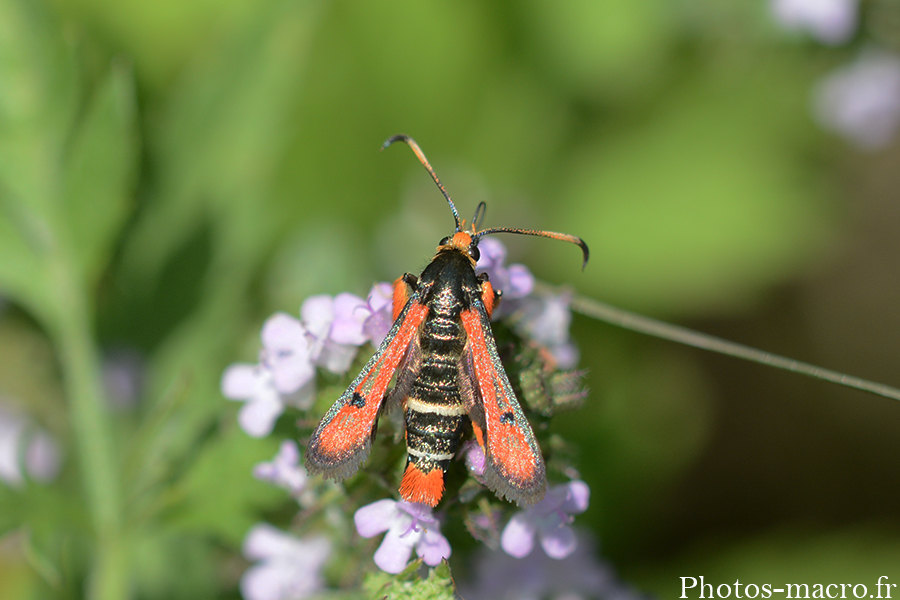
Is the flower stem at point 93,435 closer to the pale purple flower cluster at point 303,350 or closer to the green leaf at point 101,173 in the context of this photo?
the green leaf at point 101,173

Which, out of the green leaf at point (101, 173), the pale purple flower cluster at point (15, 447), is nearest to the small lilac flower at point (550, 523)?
the green leaf at point (101, 173)

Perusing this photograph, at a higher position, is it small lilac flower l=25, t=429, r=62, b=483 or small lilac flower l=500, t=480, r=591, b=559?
small lilac flower l=25, t=429, r=62, b=483

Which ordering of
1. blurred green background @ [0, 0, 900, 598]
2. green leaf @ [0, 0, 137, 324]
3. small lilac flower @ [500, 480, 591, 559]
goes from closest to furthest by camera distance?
small lilac flower @ [500, 480, 591, 559] → green leaf @ [0, 0, 137, 324] → blurred green background @ [0, 0, 900, 598]

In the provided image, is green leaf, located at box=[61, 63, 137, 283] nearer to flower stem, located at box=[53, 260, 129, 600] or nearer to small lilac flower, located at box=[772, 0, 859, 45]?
flower stem, located at box=[53, 260, 129, 600]

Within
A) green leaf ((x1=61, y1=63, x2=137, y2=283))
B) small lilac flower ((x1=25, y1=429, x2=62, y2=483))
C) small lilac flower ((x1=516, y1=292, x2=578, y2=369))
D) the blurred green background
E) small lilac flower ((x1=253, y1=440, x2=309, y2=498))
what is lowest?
small lilac flower ((x1=253, y1=440, x2=309, y2=498))

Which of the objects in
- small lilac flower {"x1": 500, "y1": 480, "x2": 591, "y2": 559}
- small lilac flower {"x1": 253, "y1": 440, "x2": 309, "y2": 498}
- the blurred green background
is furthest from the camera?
the blurred green background

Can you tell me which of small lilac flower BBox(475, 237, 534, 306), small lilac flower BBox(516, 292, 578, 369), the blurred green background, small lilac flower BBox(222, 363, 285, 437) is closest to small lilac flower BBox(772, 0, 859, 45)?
the blurred green background

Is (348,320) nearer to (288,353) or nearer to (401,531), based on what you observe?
(288,353)

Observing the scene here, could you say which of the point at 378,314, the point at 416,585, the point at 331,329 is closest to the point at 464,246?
the point at 378,314
